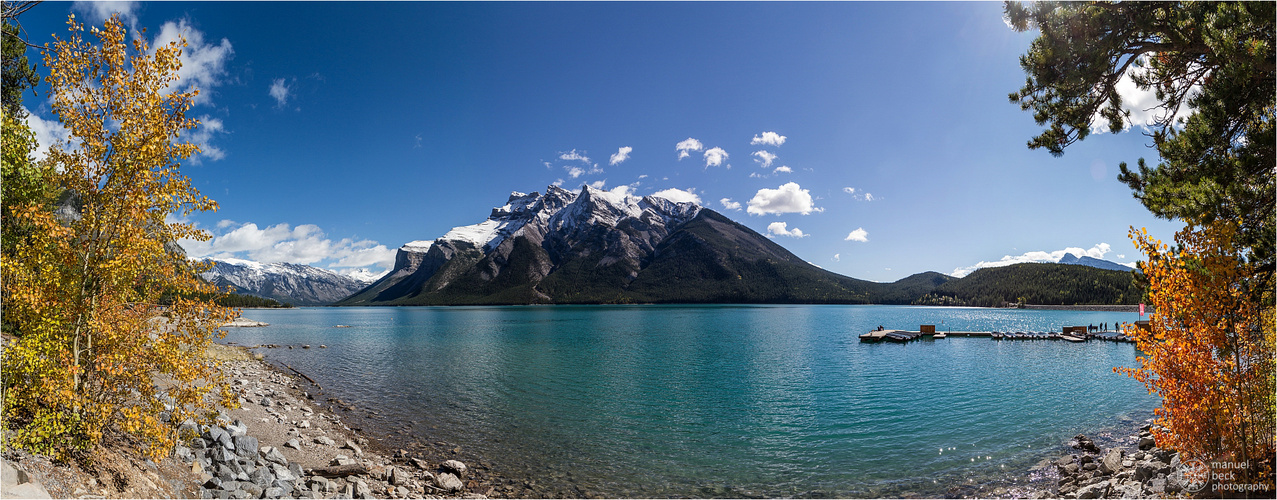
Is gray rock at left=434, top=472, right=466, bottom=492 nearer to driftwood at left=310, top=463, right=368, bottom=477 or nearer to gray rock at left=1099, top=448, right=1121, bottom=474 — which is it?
driftwood at left=310, top=463, right=368, bottom=477

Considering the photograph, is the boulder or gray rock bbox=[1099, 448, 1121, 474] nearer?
gray rock bbox=[1099, 448, 1121, 474]

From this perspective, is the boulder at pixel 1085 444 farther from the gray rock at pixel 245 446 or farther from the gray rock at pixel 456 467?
the gray rock at pixel 245 446

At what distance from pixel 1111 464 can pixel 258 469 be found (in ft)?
86.3

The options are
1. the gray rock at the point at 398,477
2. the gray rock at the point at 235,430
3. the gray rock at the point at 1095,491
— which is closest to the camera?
the gray rock at the point at 1095,491

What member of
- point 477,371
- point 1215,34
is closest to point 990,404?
point 1215,34

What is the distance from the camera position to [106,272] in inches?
381

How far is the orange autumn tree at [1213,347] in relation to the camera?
8586 mm

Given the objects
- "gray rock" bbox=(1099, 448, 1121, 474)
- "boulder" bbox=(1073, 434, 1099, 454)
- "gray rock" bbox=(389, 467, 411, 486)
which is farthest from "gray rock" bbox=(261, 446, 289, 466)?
"boulder" bbox=(1073, 434, 1099, 454)

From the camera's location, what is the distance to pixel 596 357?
1981 inches

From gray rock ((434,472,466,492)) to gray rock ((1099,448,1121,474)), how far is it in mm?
21439

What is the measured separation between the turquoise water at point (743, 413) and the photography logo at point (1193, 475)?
638 centimetres

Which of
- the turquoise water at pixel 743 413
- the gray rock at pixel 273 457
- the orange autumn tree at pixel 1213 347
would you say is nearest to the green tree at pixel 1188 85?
the orange autumn tree at pixel 1213 347

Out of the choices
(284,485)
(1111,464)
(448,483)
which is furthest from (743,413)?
(284,485)

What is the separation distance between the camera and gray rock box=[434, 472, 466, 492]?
15.5 m
